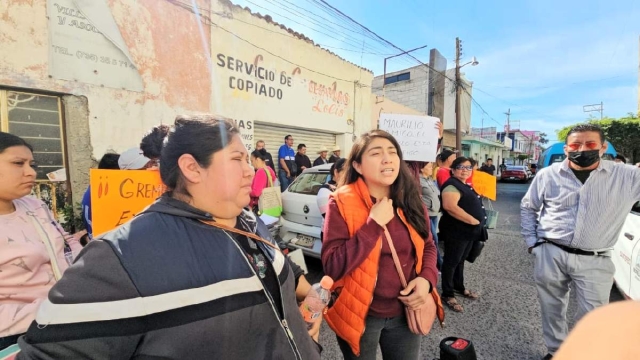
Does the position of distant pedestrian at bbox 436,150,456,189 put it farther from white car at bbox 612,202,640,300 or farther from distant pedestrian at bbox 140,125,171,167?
distant pedestrian at bbox 140,125,171,167

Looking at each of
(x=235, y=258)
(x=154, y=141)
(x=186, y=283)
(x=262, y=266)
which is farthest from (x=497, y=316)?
(x=154, y=141)

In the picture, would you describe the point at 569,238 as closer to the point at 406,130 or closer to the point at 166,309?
the point at 406,130

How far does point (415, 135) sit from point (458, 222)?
1.19 meters

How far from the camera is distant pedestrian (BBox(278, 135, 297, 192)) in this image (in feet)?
27.9

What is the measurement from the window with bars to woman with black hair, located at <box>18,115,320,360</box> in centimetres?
543

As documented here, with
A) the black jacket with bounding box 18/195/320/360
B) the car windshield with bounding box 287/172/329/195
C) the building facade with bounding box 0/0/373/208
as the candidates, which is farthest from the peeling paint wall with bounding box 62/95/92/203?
the black jacket with bounding box 18/195/320/360

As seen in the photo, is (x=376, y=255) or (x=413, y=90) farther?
(x=413, y=90)

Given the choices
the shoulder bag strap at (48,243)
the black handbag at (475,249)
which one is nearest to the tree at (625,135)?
the black handbag at (475,249)

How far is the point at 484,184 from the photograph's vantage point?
4652mm

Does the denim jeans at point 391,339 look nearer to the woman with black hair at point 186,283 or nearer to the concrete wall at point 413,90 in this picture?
the woman with black hair at point 186,283

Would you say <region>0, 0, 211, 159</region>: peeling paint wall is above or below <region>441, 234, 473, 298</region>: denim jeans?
above

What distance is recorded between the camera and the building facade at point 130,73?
464cm

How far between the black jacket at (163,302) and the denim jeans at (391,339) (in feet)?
2.51

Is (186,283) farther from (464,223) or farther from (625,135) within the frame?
(625,135)
